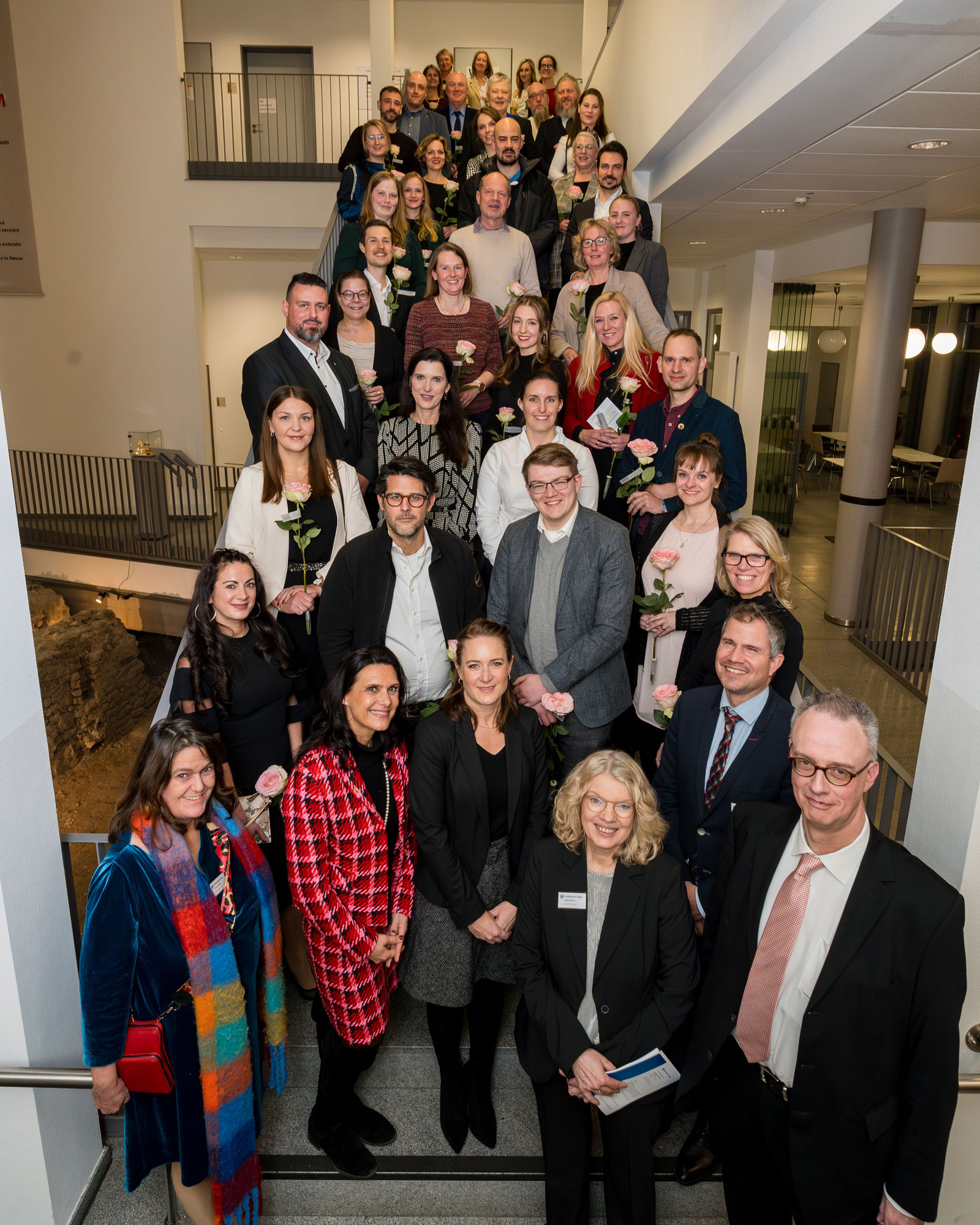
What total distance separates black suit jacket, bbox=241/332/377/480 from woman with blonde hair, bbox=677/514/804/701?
6.97ft

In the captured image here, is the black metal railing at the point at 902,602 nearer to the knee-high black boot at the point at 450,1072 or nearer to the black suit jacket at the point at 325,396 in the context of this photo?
the black suit jacket at the point at 325,396

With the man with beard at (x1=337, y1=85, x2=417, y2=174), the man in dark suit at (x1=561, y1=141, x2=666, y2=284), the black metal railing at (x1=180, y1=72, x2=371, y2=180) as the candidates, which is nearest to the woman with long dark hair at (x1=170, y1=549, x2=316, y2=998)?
the man in dark suit at (x1=561, y1=141, x2=666, y2=284)

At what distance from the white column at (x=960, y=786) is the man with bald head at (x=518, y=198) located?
4951 millimetres

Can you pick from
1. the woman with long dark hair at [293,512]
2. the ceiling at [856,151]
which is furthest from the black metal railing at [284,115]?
the woman with long dark hair at [293,512]

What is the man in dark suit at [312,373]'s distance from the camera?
177 inches

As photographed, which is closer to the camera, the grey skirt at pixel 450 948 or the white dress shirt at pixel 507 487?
the grey skirt at pixel 450 948

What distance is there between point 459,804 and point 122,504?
10.9m

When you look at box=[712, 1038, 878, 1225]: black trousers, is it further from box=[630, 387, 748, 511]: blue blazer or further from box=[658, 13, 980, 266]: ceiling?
box=[658, 13, 980, 266]: ceiling

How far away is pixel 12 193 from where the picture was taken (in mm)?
12859

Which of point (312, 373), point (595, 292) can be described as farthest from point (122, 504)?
point (312, 373)

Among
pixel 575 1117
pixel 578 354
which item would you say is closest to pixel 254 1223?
pixel 575 1117

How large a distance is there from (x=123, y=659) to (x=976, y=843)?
11.4m

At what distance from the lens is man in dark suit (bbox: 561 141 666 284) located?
671 centimetres

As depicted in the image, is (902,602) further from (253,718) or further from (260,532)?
(253,718)
